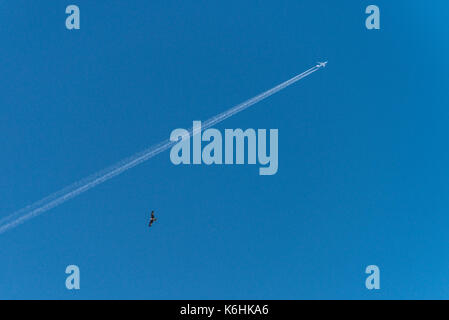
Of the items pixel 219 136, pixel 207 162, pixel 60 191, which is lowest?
pixel 60 191

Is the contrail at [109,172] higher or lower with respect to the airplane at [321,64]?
Result: lower

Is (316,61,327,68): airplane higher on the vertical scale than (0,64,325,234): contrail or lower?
higher

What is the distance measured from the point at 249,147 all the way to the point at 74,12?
17.0 feet

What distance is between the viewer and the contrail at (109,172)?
339 inches

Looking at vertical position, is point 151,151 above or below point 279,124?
below

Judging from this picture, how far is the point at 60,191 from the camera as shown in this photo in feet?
28.3

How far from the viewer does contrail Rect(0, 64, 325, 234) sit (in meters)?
8.60

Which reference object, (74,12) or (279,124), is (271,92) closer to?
(279,124)

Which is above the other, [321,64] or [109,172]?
[321,64]

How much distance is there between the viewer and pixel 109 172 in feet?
28.6
